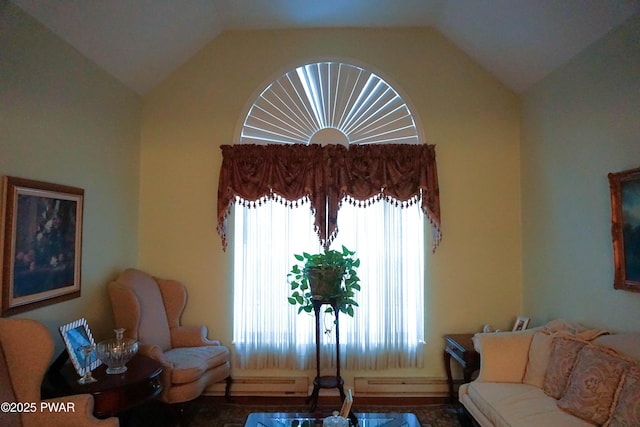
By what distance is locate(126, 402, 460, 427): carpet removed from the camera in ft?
9.90

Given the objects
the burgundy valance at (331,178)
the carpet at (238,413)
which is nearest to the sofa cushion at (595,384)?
the carpet at (238,413)

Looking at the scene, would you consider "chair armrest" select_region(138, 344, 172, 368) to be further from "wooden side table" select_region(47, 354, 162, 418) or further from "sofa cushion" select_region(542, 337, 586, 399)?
"sofa cushion" select_region(542, 337, 586, 399)

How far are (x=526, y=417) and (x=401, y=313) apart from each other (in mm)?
1449

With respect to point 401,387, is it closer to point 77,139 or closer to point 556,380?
point 556,380

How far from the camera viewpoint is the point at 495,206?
358 cm

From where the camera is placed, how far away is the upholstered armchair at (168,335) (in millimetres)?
2740

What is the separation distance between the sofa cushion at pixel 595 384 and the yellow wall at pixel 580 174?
42cm

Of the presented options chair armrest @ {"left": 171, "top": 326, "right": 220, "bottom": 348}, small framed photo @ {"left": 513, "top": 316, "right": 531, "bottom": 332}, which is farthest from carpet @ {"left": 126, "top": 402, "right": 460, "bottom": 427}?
small framed photo @ {"left": 513, "top": 316, "right": 531, "bottom": 332}

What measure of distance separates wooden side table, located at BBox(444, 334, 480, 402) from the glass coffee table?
900mm

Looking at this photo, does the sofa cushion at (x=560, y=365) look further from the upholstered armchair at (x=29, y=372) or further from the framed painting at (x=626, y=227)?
the upholstered armchair at (x=29, y=372)

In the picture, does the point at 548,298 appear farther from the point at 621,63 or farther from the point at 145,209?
the point at 145,209

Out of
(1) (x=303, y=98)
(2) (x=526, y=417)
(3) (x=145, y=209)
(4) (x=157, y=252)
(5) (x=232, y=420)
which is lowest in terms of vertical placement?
(5) (x=232, y=420)

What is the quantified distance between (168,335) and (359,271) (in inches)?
70.3

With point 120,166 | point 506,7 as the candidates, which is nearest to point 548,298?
point 506,7
